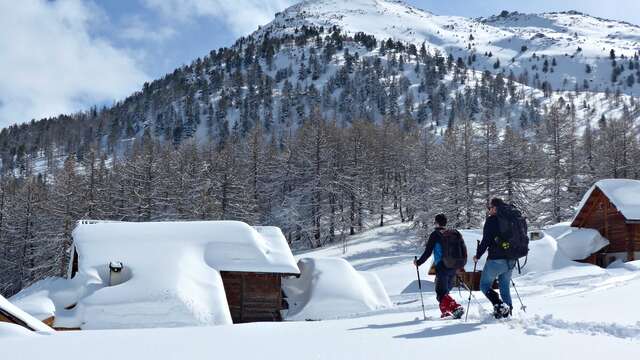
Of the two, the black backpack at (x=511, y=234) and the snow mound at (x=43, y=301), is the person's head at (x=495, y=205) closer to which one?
the black backpack at (x=511, y=234)

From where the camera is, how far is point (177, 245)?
19406mm

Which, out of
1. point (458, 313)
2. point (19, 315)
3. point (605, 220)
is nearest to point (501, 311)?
point (458, 313)

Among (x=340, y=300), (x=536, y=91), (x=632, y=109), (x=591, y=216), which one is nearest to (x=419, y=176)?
(x=591, y=216)

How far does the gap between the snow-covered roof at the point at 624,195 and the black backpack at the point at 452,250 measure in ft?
79.4

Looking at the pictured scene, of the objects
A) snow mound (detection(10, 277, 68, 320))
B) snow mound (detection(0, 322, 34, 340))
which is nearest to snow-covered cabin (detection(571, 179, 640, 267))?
snow mound (detection(10, 277, 68, 320))

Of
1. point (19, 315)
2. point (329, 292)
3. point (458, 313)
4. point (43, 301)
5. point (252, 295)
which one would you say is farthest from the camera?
point (252, 295)

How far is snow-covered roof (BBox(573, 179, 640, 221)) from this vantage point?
2900cm

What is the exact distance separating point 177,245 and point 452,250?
12.9 m

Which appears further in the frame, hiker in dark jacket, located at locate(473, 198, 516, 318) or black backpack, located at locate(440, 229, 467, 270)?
black backpack, located at locate(440, 229, 467, 270)

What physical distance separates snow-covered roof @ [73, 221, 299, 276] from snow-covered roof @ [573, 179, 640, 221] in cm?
1940

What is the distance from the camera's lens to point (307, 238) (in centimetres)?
5516

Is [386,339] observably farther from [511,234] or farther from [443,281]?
[511,234]

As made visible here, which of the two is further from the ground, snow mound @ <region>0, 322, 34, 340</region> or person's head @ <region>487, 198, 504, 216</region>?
person's head @ <region>487, 198, 504, 216</region>

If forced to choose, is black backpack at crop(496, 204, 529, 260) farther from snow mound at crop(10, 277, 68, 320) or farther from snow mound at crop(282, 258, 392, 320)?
snow mound at crop(10, 277, 68, 320)
